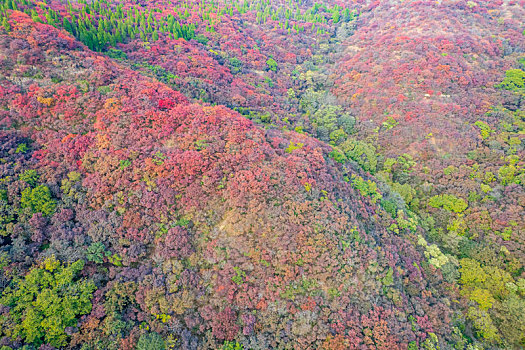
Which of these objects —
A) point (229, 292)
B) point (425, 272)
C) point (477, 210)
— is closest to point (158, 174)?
point (229, 292)

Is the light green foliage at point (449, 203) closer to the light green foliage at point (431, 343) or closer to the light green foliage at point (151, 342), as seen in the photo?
the light green foliage at point (431, 343)

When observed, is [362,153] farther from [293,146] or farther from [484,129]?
[484,129]

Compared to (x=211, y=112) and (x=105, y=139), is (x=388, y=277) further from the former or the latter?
(x=105, y=139)

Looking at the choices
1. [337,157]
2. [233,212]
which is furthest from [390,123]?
[233,212]

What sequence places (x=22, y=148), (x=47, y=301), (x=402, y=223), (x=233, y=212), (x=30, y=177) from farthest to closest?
1. (x=402, y=223)
2. (x=22, y=148)
3. (x=233, y=212)
4. (x=30, y=177)
5. (x=47, y=301)

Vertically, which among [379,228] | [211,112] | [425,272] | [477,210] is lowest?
[425,272]

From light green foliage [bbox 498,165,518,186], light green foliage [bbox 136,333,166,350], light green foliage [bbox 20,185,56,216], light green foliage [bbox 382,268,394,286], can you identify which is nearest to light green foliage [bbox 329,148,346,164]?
light green foliage [bbox 382,268,394,286]
